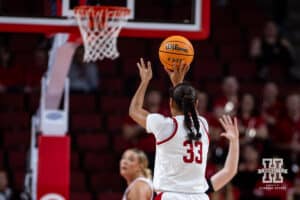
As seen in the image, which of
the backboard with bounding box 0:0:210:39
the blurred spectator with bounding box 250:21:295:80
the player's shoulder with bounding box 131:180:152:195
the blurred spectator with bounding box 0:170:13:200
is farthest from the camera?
the blurred spectator with bounding box 250:21:295:80

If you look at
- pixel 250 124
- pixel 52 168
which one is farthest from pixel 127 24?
pixel 250 124

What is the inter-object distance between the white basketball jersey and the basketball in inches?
23.5

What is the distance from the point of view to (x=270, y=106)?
412 inches

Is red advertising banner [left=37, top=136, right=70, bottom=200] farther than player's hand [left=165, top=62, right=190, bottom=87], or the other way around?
red advertising banner [left=37, top=136, right=70, bottom=200]

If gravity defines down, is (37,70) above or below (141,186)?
above

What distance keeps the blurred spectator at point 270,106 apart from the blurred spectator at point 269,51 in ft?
2.57

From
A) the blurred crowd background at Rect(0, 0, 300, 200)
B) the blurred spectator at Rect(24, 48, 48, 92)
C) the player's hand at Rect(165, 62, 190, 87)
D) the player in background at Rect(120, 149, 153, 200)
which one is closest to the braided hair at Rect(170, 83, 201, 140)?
the player's hand at Rect(165, 62, 190, 87)

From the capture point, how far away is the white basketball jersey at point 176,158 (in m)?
5.49

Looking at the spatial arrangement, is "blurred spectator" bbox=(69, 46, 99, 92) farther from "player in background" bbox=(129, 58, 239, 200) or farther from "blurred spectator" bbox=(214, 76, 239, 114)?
"player in background" bbox=(129, 58, 239, 200)

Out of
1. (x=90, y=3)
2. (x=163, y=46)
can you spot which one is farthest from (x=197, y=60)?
(x=163, y=46)

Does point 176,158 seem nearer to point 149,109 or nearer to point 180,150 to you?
point 180,150

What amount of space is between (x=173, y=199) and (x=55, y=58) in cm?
210

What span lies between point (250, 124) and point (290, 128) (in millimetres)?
585

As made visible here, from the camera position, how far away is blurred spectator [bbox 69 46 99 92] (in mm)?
10633
